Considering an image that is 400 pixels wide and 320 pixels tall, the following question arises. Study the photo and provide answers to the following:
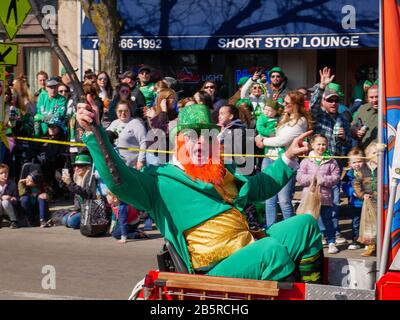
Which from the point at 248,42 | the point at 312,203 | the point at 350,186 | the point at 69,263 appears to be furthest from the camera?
the point at 248,42

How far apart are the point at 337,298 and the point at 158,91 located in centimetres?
786

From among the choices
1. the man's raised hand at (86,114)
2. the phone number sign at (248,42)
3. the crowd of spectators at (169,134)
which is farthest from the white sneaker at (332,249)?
the phone number sign at (248,42)

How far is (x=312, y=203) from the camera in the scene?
32.1ft

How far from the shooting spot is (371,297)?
4688 mm

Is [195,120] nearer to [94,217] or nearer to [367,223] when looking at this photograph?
[367,223]

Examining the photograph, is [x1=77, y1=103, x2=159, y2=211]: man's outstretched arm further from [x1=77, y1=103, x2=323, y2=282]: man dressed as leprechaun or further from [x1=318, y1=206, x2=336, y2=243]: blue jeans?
[x1=318, y1=206, x2=336, y2=243]: blue jeans

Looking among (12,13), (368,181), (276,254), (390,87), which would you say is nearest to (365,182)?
(368,181)

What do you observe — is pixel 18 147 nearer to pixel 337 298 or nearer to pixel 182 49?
pixel 182 49

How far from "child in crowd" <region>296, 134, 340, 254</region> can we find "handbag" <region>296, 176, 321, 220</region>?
16 cm

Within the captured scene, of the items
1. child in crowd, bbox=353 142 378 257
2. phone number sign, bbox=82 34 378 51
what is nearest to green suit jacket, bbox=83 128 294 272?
child in crowd, bbox=353 142 378 257

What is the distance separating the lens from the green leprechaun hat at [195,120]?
5.73 meters

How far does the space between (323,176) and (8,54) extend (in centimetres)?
469

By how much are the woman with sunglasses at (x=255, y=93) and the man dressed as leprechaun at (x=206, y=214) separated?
622 centimetres

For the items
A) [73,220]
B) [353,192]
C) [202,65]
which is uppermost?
[202,65]
